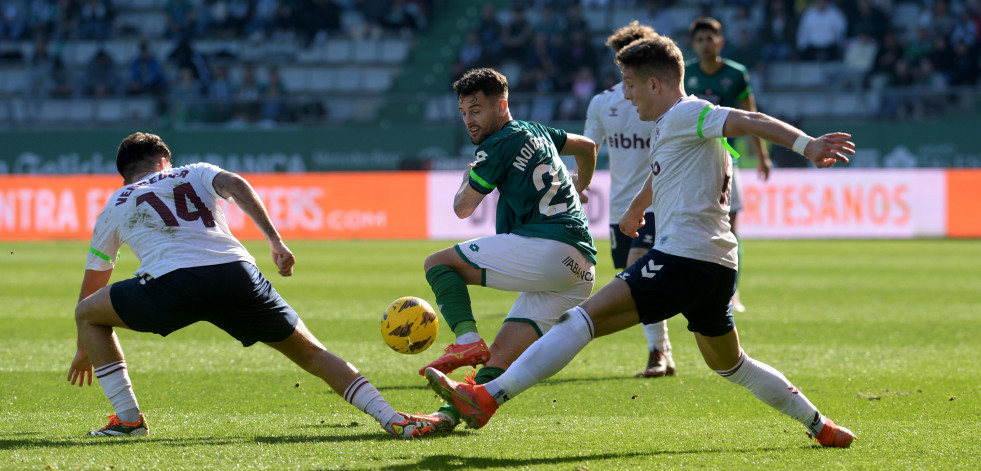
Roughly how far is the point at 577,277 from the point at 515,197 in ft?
1.61

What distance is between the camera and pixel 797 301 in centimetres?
1162

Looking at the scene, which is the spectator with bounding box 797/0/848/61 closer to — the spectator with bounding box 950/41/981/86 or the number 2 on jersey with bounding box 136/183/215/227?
the spectator with bounding box 950/41/981/86

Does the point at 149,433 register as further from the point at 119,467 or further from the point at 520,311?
the point at 520,311

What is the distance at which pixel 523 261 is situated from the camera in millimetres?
5219

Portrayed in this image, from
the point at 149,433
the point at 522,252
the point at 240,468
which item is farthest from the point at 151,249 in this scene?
the point at 522,252

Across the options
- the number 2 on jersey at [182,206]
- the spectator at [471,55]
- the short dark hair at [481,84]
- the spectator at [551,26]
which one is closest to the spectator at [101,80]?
the spectator at [471,55]

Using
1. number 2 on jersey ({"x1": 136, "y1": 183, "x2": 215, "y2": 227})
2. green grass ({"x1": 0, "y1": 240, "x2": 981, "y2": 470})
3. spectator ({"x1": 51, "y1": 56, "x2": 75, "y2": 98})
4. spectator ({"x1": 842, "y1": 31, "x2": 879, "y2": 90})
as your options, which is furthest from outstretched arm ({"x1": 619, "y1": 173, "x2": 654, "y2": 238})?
spectator ({"x1": 51, "y1": 56, "x2": 75, "y2": 98})

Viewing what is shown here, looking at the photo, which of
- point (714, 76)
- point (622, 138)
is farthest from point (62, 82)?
point (622, 138)

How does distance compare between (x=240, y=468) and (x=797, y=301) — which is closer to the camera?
(x=240, y=468)

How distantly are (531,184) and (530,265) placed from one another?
15.6 inches

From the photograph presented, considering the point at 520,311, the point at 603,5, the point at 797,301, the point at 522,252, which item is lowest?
the point at 797,301

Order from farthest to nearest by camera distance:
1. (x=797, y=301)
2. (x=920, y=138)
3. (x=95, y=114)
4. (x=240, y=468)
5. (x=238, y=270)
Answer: (x=95, y=114) < (x=920, y=138) < (x=797, y=301) < (x=238, y=270) < (x=240, y=468)

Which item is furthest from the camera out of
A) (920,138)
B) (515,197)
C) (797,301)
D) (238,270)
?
(920,138)

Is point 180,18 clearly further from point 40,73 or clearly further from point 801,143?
point 801,143
